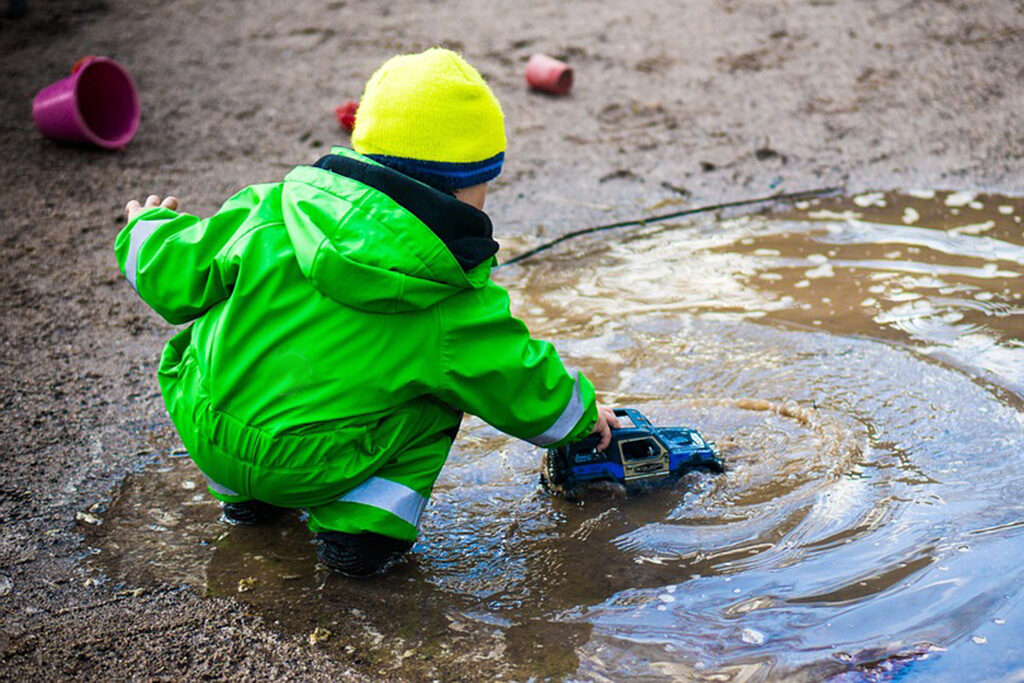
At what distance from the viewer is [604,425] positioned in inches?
111

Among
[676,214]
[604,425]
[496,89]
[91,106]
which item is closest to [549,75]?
[496,89]

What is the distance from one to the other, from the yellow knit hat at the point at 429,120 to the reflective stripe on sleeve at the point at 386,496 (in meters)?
0.74

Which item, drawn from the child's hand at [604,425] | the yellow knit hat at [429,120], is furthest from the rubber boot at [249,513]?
the yellow knit hat at [429,120]

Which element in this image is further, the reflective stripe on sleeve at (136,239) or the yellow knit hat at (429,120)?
the reflective stripe on sleeve at (136,239)

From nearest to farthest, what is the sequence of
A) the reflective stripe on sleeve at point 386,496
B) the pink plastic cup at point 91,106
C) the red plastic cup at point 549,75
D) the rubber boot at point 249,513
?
the reflective stripe on sleeve at point 386,496, the rubber boot at point 249,513, the pink plastic cup at point 91,106, the red plastic cup at point 549,75

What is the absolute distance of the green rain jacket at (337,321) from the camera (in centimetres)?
238

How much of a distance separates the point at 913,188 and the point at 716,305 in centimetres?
185

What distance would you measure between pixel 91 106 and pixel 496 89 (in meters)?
2.29

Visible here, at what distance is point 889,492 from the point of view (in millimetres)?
2922

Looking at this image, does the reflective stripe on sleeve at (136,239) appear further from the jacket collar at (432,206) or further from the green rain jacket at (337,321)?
the jacket collar at (432,206)

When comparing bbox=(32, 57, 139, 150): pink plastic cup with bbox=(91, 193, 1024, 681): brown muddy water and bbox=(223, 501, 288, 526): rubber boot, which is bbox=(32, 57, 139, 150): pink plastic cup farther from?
bbox=(223, 501, 288, 526): rubber boot

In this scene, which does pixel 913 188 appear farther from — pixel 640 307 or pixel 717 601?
pixel 717 601

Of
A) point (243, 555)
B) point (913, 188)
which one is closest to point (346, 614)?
point (243, 555)

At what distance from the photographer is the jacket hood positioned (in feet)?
7.72
